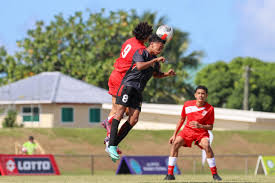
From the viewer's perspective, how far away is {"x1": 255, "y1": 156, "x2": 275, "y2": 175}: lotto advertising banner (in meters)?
25.8

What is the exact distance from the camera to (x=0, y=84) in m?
61.8

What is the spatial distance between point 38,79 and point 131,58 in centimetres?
4335

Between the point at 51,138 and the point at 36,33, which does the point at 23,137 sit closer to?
the point at 51,138

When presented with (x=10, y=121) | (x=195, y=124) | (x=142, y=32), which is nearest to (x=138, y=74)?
(x=142, y=32)

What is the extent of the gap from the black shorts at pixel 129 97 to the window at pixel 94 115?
39697 mm

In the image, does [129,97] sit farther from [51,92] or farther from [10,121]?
[51,92]

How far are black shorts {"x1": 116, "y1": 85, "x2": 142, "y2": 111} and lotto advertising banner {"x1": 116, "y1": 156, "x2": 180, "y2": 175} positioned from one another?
1338 centimetres

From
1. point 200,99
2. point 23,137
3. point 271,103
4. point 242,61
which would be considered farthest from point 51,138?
point 242,61

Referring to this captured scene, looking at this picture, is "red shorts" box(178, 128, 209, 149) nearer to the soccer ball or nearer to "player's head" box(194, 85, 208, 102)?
"player's head" box(194, 85, 208, 102)

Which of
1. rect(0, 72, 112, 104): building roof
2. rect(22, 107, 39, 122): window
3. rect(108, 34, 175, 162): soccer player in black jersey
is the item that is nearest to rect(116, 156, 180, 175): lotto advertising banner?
rect(108, 34, 175, 162): soccer player in black jersey

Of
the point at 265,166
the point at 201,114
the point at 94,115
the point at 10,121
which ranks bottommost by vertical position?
the point at 94,115

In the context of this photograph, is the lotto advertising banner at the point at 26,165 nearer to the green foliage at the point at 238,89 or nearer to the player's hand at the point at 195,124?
the player's hand at the point at 195,124

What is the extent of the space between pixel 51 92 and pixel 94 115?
13.5ft

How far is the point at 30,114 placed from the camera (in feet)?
167
